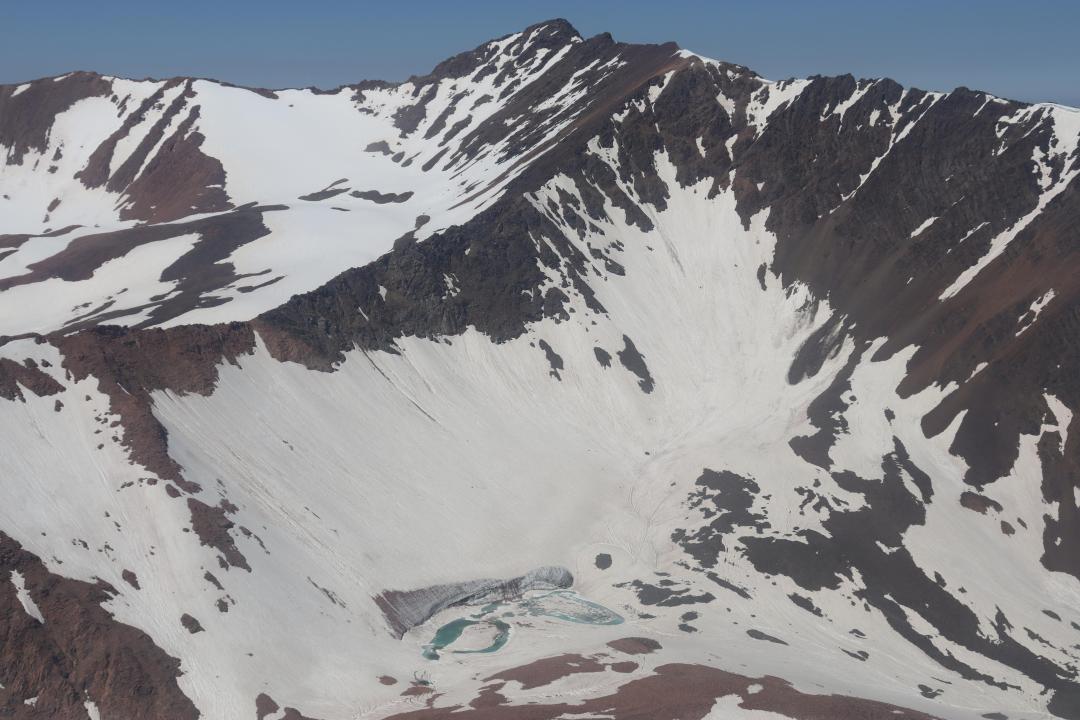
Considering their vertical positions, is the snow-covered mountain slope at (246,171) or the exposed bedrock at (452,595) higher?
the snow-covered mountain slope at (246,171)

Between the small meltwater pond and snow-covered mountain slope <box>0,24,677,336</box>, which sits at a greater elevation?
snow-covered mountain slope <box>0,24,677,336</box>

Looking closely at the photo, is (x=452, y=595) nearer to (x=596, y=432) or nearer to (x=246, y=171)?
(x=596, y=432)

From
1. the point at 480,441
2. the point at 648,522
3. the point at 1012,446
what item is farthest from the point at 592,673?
the point at 1012,446

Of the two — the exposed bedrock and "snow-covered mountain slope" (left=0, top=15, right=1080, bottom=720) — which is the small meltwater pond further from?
the exposed bedrock

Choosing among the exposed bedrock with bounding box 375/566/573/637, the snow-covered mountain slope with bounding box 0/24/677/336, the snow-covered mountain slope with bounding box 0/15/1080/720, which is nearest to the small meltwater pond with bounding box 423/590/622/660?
the snow-covered mountain slope with bounding box 0/15/1080/720

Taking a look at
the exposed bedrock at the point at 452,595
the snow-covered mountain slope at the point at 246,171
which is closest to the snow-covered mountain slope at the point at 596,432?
the exposed bedrock at the point at 452,595

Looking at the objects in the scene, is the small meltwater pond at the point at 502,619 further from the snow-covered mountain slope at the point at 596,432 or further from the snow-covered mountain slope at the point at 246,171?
the snow-covered mountain slope at the point at 246,171

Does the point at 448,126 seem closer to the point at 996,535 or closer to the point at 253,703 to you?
the point at 996,535

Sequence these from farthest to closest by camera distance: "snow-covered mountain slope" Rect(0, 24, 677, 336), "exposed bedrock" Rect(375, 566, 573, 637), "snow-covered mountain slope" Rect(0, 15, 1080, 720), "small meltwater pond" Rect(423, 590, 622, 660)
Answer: "snow-covered mountain slope" Rect(0, 24, 677, 336), "exposed bedrock" Rect(375, 566, 573, 637), "small meltwater pond" Rect(423, 590, 622, 660), "snow-covered mountain slope" Rect(0, 15, 1080, 720)
